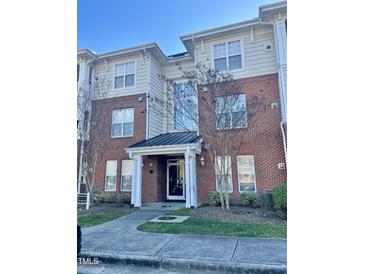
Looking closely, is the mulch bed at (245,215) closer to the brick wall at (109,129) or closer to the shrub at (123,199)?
the shrub at (123,199)

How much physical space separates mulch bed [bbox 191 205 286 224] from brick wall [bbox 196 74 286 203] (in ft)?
4.11

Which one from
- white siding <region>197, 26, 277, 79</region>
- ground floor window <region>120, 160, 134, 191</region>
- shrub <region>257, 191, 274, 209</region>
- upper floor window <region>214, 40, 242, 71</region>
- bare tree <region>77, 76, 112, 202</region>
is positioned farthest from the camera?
ground floor window <region>120, 160, 134, 191</region>

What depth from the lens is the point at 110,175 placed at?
945 centimetres

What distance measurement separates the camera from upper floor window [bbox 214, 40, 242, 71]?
825 cm

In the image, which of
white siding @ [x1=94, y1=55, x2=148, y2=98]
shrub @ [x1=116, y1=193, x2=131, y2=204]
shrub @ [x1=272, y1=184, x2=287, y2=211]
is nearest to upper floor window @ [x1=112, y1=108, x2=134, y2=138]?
white siding @ [x1=94, y1=55, x2=148, y2=98]

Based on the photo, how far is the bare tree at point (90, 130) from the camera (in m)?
8.57

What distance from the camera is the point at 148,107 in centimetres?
932

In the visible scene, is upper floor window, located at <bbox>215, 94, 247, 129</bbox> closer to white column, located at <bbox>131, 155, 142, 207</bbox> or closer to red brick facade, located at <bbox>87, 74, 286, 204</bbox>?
red brick facade, located at <bbox>87, 74, 286, 204</bbox>

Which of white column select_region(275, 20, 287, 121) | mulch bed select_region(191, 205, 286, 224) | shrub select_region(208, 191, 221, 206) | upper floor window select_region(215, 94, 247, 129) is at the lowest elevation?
mulch bed select_region(191, 205, 286, 224)

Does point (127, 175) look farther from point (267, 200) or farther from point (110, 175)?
point (267, 200)

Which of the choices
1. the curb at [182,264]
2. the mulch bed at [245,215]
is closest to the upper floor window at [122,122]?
the mulch bed at [245,215]

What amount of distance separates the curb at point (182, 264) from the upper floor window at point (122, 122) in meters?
6.57

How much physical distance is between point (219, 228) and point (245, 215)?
1.62 meters

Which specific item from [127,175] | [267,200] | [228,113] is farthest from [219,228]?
[127,175]
